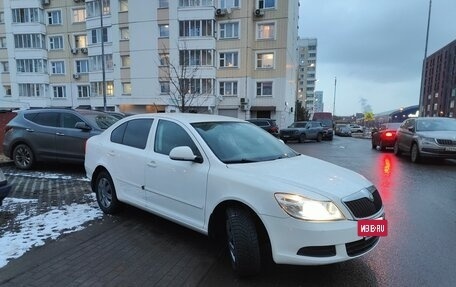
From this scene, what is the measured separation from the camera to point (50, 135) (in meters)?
8.75

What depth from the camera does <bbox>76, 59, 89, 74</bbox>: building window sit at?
39594mm

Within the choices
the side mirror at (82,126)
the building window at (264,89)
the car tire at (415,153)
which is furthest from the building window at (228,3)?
the side mirror at (82,126)

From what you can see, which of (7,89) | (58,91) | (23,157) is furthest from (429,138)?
(7,89)

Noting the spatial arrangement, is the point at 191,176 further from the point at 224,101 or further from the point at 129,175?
the point at 224,101

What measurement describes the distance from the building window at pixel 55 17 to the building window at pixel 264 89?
26.7m

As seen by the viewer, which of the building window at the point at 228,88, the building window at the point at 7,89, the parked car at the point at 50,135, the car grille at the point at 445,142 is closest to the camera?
the parked car at the point at 50,135

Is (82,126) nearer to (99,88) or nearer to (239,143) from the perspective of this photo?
(239,143)

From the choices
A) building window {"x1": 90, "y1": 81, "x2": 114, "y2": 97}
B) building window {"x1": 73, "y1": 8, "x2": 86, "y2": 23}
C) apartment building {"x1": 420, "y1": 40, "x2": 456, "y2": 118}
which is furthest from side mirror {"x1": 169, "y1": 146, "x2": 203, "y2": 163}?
apartment building {"x1": 420, "y1": 40, "x2": 456, "y2": 118}

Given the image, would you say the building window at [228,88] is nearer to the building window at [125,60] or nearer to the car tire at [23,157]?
the building window at [125,60]

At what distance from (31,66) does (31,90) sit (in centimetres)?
302

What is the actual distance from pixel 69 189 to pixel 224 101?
2844 cm

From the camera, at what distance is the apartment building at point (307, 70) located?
102963mm

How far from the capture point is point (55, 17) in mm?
40344

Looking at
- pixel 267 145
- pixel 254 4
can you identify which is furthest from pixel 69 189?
pixel 254 4
